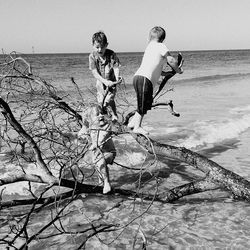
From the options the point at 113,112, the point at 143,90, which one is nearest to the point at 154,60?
the point at 143,90

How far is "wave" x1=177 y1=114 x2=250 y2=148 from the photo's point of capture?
8.27 metres

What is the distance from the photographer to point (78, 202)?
4676 millimetres

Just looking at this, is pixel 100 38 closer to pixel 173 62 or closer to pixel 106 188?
pixel 173 62

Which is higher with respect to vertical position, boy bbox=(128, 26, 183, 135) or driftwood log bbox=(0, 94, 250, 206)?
boy bbox=(128, 26, 183, 135)

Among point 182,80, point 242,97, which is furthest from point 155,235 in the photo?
point 182,80

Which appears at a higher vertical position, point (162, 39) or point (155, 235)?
point (162, 39)

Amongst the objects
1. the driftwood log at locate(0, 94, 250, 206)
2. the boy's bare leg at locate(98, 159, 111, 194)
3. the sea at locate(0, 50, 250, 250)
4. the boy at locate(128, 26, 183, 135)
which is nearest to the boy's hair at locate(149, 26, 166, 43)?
the boy at locate(128, 26, 183, 135)

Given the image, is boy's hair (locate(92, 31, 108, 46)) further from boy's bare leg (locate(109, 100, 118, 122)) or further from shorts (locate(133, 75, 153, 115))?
boy's bare leg (locate(109, 100, 118, 122))

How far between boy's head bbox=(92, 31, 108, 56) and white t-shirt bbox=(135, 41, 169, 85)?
1.87ft

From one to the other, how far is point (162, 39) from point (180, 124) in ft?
18.3

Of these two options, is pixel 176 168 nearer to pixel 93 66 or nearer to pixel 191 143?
pixel 191 143

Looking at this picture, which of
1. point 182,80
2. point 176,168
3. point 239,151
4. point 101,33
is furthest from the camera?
point 182,80

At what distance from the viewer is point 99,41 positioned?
438cm

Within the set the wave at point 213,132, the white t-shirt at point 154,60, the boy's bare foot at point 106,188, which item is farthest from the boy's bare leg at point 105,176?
the wave at point 213,132
